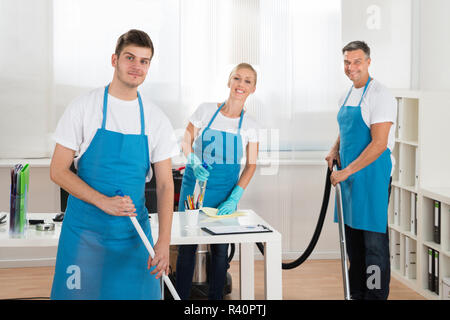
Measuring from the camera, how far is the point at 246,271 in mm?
3082

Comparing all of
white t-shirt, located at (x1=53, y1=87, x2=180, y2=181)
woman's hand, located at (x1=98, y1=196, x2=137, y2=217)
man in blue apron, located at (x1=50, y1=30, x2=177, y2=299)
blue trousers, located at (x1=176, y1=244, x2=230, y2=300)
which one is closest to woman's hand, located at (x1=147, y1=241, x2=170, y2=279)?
man in blue apron, located at (x1=50, y1=30, x2=177, y2=299)

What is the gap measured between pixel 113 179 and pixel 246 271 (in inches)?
53.2

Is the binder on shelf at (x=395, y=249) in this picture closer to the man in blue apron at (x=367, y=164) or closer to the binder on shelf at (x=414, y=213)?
the binder on shelf at (x=414, y=213)

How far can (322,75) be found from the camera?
13.9ft

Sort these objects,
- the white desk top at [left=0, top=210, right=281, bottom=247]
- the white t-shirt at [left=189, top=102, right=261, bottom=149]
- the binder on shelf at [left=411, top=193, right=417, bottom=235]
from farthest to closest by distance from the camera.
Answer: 1. the binder on shelf at [left=411, top=193, right=417, bottom=235]
2. the white t-shirt at [left=189, top=102, right=261, bottom=149]
3. the white desk top at [left=0, top=210, right=281, bottom=247]

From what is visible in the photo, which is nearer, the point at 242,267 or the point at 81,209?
the point at 81,209

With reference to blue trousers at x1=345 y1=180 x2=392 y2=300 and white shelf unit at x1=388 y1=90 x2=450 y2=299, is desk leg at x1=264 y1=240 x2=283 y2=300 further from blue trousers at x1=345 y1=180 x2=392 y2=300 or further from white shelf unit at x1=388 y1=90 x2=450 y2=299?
white shelf unit at x1=388 y1=90 x2=450 y2=299

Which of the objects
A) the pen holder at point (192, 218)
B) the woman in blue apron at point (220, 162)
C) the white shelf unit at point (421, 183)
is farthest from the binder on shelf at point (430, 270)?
the pen holder at point (192, 218)

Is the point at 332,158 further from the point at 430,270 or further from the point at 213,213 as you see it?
the point at 430,270

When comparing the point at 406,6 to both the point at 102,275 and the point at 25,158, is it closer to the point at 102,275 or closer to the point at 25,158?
the point at 25,158

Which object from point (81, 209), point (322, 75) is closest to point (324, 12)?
point (322, 75)

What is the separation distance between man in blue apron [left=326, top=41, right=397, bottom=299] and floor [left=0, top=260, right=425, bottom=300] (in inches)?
26.5

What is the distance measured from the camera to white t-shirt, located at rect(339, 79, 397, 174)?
270 centimetres
